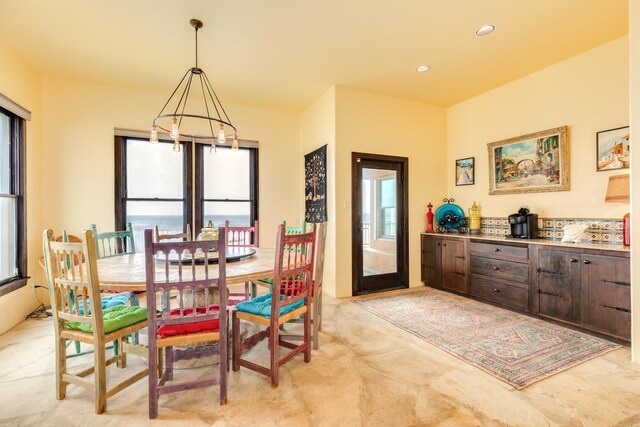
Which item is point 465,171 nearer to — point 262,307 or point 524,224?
point 524,224

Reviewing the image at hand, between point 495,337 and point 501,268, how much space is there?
3.53 ft

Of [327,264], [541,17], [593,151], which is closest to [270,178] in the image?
[327,264]

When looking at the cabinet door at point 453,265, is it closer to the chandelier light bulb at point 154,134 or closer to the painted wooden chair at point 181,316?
the painted wooden chair at point 181,316

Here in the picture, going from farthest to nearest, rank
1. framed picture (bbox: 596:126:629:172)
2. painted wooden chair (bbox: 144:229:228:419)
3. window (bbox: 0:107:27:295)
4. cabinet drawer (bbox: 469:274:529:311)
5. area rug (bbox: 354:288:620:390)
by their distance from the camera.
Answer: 1. cabinet drawer (bbox: 469:274:529:311)
2. window (bbox: 0:107:27:295)
3. framed picture (bbox: 596:126:629:172)
4. area rug (bbox: 354:288:620:390)
5. painted wooden chair (bbox: 144:229:228:419)

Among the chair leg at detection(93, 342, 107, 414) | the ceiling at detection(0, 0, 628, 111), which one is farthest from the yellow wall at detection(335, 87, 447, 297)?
the chair leg at detection(93, 342, 107, 414)

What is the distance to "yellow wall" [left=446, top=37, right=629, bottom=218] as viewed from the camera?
3.02 metres

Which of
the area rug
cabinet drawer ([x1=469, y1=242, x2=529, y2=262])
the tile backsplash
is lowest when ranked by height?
the area rug

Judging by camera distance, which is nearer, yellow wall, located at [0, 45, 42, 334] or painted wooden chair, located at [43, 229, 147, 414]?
painted wooden chair, located at [43, 229, 147, 414]

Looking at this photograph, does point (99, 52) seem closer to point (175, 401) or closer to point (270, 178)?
point (270, 178)

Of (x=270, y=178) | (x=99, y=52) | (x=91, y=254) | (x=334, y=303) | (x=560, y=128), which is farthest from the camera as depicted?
(x=270, y=178)

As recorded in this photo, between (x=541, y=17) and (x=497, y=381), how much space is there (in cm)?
304

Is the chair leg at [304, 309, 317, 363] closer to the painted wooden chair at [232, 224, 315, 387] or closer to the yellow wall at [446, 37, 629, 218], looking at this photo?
the painted wooden chair at [232, 224, 315, 387]

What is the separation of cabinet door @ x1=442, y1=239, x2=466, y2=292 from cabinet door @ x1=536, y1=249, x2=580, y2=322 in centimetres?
94

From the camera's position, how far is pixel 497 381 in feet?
6.62
